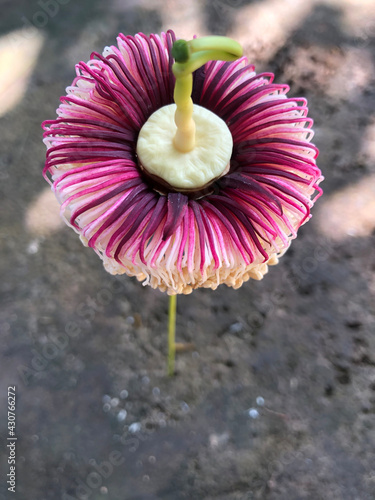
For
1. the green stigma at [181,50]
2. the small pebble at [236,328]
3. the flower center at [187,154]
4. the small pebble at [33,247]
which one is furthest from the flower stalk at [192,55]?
the small pebble at [33,247]

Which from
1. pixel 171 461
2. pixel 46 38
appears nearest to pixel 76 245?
pixel 171 461

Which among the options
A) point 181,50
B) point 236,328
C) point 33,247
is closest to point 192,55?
point 181,50

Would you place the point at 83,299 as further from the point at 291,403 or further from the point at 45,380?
the point at 291,403

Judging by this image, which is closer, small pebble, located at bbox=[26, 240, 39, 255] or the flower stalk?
the flower stalk

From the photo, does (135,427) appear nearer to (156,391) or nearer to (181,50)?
(156,391)

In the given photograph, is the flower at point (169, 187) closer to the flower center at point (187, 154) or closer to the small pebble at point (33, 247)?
the flower center at point (187, 154)

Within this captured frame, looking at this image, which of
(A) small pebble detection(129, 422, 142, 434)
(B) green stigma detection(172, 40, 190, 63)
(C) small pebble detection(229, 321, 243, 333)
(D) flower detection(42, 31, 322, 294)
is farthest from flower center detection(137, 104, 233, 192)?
(A) small pebble detection(129, 422, 142, 434)

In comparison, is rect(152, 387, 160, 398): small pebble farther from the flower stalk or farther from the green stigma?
the green stigma
